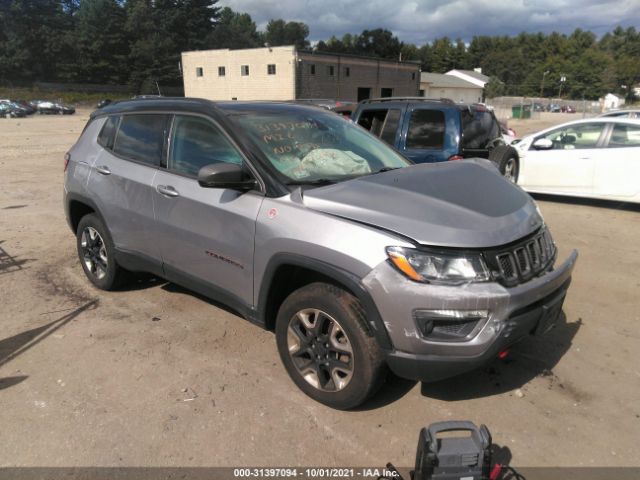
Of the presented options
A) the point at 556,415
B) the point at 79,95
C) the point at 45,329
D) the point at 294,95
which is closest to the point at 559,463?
the point at 556,415

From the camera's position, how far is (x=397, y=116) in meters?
7.39

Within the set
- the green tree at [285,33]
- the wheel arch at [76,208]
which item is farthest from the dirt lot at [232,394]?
the green tree at [285,33]

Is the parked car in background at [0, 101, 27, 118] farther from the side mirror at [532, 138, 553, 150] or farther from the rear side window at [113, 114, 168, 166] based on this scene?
the rear side window at [113, 114, 168, 166]

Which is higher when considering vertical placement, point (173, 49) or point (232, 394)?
point (173, 49)

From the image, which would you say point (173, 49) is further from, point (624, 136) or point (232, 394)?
point (232, 394)

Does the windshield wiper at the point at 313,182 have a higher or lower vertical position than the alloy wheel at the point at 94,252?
higher

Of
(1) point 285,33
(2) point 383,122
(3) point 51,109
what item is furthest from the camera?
(1) point 285,33

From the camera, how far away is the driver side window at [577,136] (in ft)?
27.6

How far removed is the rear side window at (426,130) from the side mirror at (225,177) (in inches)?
171

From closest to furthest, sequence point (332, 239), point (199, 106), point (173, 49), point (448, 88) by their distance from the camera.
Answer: point (332, 239)
point (199, 106)
point (448, 88)
point (173, 49)

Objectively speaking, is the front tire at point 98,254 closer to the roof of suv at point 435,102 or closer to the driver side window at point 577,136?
the roof of suv at point 435,102

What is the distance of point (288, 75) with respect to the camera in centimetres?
5031

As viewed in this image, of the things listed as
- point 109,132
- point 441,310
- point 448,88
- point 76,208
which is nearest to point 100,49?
point 448,88

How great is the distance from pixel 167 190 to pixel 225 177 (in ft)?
2.92
